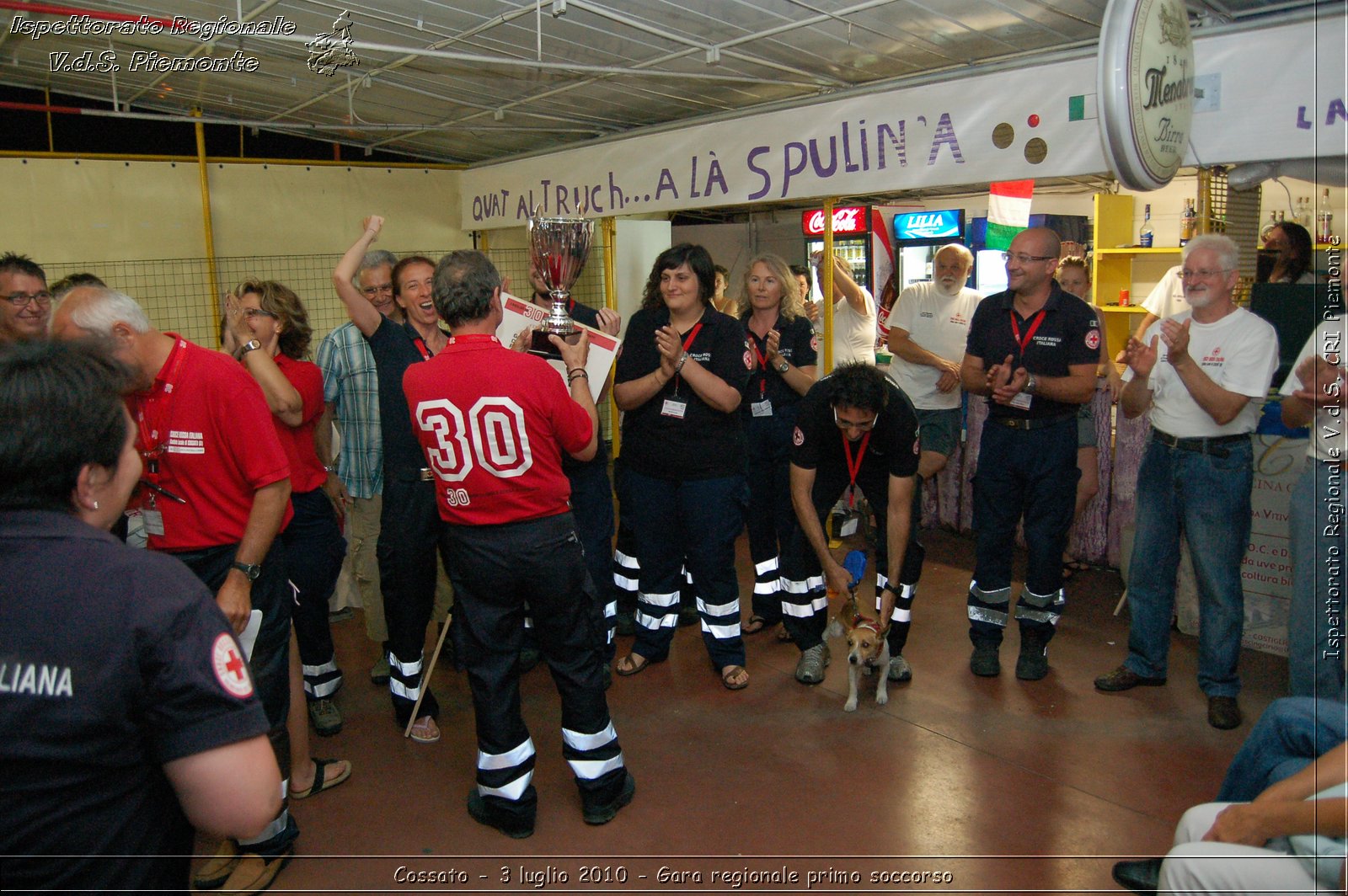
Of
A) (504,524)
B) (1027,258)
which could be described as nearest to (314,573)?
(504,524)

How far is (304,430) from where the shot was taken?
3.22 m

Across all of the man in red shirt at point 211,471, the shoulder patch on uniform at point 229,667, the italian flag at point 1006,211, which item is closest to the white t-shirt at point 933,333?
the italian flag at point 1006,211

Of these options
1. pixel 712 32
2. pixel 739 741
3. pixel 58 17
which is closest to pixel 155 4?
pixel 58 17

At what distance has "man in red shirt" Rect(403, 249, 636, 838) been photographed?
2.49m

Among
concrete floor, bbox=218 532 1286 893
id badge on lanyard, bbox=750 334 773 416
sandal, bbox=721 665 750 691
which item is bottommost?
concrete floor, bbox=218 532 1286 893

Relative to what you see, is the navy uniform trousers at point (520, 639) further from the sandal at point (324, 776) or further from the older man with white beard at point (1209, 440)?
the older man with white beard at point (1209, 440)

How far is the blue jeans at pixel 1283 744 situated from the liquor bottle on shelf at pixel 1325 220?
49.2 inches

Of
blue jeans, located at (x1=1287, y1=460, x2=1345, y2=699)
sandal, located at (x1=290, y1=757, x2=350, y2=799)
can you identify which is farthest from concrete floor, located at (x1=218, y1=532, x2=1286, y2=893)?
blue jeans, located at (x1=1287, y1=460, x2=1345, y2=699)

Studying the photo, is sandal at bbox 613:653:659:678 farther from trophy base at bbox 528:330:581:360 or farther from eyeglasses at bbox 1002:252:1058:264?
eyeglasses at bbox 1002:252:1058:264

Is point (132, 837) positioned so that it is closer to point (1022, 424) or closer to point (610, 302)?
point (1022, 424)

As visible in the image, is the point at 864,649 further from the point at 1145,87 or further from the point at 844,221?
the point at 844,221

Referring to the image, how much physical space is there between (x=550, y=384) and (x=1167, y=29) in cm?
235

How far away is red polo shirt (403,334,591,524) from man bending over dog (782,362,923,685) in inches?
50.1

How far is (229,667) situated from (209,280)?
23.6 feet
